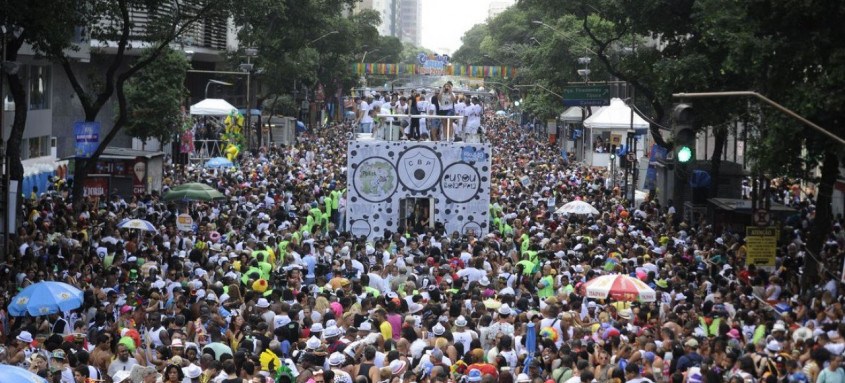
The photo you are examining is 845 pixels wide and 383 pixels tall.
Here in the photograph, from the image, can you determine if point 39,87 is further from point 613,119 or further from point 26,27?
point 613,119

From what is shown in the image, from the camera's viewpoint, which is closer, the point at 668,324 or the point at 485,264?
the point at 668,324

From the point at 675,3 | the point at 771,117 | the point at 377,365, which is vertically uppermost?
the point at 675,3

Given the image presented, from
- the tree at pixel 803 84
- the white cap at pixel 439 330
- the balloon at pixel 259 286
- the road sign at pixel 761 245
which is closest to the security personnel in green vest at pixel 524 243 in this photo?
the road sign at pixel 761 245

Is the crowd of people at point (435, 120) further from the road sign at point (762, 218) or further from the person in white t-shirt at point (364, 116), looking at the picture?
the road sign at point (762, 218)

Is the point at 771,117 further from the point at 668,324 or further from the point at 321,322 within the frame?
the point at 321,322

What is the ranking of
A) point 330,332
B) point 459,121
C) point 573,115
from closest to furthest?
point 330,332
point 459,121
point 573,115

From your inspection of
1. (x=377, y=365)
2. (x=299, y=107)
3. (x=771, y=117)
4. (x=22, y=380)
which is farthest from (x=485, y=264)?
(x=299, y=107)

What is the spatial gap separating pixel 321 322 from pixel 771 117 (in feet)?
31.3

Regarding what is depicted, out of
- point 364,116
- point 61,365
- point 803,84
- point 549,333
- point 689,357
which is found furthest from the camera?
point 364,116

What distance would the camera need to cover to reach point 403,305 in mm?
17250

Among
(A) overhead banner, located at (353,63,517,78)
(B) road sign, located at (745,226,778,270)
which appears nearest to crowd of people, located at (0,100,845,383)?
(B) road sign, located at (745,226,778,270)

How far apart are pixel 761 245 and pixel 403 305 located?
8.40 meters

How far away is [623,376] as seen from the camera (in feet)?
45.2

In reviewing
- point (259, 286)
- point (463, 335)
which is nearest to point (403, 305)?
point (463, 335)
